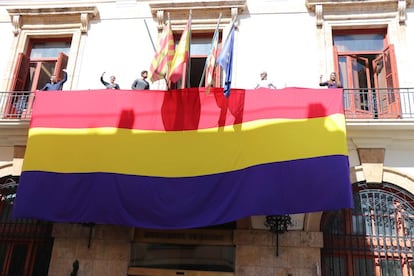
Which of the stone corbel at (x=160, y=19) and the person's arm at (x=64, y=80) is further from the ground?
the stone corbel at (x=160, y=19)

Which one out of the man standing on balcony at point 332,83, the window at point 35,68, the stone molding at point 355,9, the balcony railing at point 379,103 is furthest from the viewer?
the window at point 35,68

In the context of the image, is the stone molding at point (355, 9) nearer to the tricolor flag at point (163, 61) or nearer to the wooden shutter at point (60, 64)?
the tricolor flag at point (163, 61)

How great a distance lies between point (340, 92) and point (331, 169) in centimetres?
153

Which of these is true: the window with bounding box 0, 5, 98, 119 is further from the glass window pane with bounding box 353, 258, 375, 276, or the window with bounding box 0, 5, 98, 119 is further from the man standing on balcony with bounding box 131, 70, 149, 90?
the glass window pane with bounding box 353, 258, 375, 276

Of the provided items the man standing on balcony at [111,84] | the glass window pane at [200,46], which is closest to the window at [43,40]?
the man standing on balcony at [111,84]

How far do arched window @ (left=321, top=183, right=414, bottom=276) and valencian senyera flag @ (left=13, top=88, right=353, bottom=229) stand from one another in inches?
61.2

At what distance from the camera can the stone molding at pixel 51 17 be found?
408 inches

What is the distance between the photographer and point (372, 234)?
762cm

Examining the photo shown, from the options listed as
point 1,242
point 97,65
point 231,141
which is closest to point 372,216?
point 231,141

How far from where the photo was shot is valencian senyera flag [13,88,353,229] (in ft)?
22.2

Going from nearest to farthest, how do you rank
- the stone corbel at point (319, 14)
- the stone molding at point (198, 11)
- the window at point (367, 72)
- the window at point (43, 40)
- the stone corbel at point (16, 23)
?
the window at point (367, 72) → the stone corbel at point (319, 14) → the stone molding at point (198, 11) → the window at point (43, 40) → the stone corbel at point (16, 23)

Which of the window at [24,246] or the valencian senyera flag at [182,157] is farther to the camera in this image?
the window at [24,246]

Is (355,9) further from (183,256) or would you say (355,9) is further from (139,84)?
(183,256)

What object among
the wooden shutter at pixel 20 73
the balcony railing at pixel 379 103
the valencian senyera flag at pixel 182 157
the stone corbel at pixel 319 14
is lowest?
the valencian senyera flag at pixel 182 157
